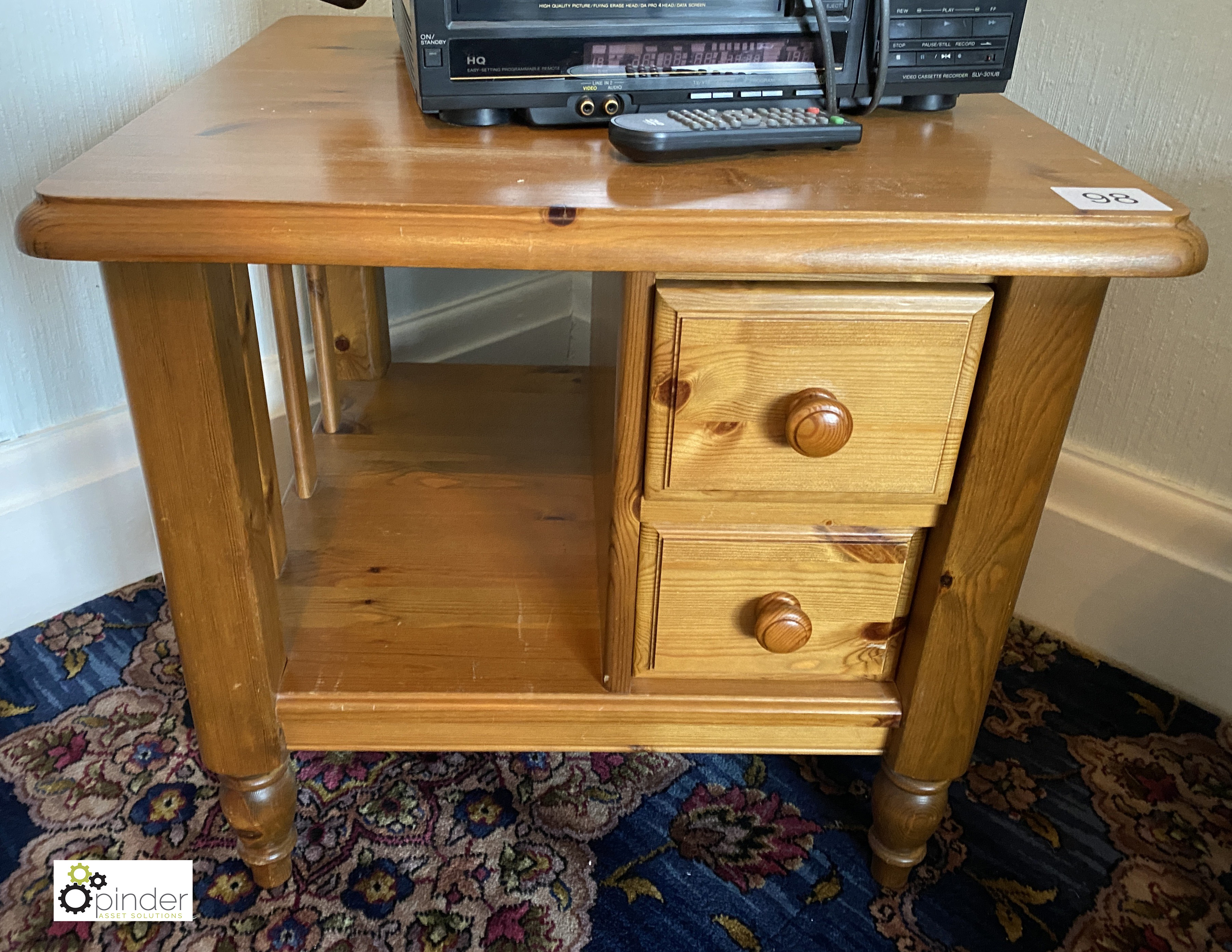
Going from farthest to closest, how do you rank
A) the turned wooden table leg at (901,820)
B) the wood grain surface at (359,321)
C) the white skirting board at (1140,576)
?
the wood grain surface at (359,321) → the white skirting board at (1140,576) → the turned wooden table leg at (901,820)

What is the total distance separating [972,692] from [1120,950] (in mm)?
275

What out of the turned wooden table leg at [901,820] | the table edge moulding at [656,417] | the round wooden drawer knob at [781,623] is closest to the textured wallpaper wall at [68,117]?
the table edge moulding at [656,417]

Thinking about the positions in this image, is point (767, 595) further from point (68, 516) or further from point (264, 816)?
point (68, 516)

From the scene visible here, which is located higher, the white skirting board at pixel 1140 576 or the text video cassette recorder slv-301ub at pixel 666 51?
the text video cassette recorder slv-301ub at pixel 666 51

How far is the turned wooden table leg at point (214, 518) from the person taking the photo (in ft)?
1.88

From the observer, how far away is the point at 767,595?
2.29 feet

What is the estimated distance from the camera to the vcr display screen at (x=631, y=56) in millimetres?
686

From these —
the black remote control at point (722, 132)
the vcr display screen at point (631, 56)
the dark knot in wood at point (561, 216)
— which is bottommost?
the dark knot in wood at point (561, 216)

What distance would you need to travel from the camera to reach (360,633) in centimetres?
79

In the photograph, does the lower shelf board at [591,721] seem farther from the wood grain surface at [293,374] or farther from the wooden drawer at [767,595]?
the wood grain surface at [293,374]

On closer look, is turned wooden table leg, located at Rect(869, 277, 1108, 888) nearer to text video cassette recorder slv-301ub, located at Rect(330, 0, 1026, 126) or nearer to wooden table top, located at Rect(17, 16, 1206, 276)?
wooden table top, located at Rect(17, 16, 1206, 276)

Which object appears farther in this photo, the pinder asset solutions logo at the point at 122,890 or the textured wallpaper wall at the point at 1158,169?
the textured wallpaper wall at the point at 1158,169

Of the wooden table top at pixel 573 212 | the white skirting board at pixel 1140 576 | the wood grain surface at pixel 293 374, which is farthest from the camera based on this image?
the white skirting board at pixel 1140 576

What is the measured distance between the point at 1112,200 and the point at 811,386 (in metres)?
0.21
